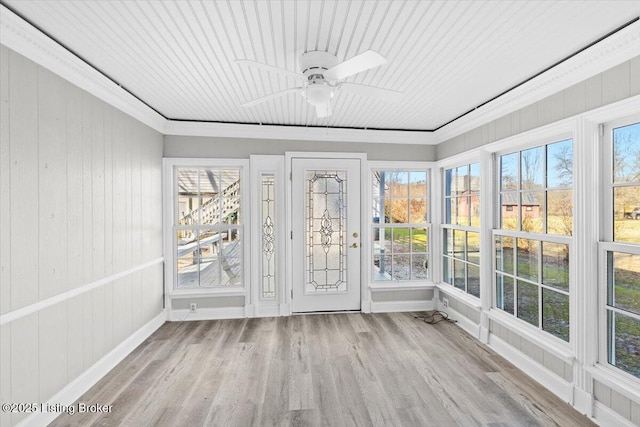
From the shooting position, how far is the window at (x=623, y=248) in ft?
6.51

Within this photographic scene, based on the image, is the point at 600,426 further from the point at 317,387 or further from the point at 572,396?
the point at 317,387

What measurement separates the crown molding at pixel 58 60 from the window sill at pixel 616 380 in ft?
13.7

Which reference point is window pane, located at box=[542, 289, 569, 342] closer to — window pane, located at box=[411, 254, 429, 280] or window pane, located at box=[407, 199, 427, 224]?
window pane, located at box=[411, 254, 429, 280]

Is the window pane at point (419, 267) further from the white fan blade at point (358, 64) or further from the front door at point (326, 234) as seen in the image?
the white fan blade at point (358, 64)

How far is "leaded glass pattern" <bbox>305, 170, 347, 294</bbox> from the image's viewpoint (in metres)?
4.21

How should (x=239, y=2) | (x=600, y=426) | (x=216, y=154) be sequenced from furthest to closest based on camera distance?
1. (x=216, y=154)
2. (x=600, y=426)
3. (x=239, y=2)

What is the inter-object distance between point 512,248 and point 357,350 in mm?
1833

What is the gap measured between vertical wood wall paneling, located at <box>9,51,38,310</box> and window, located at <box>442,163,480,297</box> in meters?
3.92

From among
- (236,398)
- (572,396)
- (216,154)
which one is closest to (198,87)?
(216,154)

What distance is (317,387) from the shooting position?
2.49 meters

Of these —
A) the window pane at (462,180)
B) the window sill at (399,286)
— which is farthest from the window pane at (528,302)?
the window sill at (399,286)

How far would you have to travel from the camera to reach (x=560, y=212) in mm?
2531

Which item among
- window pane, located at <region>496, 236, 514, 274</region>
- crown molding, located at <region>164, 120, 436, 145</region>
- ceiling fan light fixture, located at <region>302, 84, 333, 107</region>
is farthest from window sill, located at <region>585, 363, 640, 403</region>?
A: crown molding, located at <region>164, 120, 436, 145</region>

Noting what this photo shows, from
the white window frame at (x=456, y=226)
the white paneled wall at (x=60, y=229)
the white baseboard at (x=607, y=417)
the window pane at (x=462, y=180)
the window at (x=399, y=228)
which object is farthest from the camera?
the window at (x=399, y=228)
